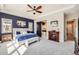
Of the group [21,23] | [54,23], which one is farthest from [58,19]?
[21,23]

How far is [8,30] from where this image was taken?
216cm

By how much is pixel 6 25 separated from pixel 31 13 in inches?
23.2

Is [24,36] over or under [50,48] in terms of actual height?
over

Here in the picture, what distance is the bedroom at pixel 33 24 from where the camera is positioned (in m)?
2.09

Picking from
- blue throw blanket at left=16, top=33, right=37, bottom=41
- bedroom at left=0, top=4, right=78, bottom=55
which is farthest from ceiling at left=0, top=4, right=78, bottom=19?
blue throw blanket at left=16, top=33, right=37, bottom=41

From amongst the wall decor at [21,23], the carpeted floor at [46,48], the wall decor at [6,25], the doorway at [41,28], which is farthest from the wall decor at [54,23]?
the wall decor at [6,25]

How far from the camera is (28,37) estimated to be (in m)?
2.28

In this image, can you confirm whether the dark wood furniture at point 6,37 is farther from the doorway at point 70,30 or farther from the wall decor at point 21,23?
the doorway at point 70,30

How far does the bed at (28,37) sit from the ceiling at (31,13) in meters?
0.40

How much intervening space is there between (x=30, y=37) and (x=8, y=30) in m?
0.50

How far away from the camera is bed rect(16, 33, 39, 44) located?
2.17 meters

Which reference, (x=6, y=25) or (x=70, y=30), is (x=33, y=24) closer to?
(x=6, y=25)

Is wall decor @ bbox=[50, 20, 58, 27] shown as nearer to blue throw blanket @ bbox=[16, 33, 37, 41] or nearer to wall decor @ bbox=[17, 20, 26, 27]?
blue throw blanket @ bbox=[16, 33, 37, 41]
